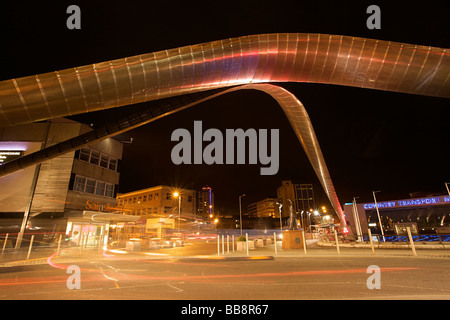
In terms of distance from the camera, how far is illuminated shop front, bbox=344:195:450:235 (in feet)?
120

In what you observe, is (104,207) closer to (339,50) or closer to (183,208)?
(339,50)

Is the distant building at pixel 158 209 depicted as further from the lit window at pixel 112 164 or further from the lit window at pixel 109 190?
the lit window at pixel 112 164

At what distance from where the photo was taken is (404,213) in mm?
46000

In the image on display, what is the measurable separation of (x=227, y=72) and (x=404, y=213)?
2112 inches

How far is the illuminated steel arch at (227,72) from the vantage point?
5.63 meters

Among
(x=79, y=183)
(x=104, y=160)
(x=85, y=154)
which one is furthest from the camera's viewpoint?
(x=104, y=160)

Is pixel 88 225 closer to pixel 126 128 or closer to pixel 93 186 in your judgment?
pixel 93 186

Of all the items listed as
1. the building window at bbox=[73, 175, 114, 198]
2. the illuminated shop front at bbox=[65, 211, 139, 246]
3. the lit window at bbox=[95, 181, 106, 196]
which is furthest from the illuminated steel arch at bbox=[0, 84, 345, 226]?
the lit window at bbox=[95, 181, 106, 196]

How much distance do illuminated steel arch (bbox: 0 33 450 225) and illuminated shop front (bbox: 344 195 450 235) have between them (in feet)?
106

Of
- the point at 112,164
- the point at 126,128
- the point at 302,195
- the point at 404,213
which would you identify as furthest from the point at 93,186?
the point at 302,195

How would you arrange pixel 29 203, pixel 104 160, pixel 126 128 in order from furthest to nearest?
pixel 104 160, pixel 29 203, pixel 126 128

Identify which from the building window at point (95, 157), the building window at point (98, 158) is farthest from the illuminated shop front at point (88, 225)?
the building window at point (95, 157)
